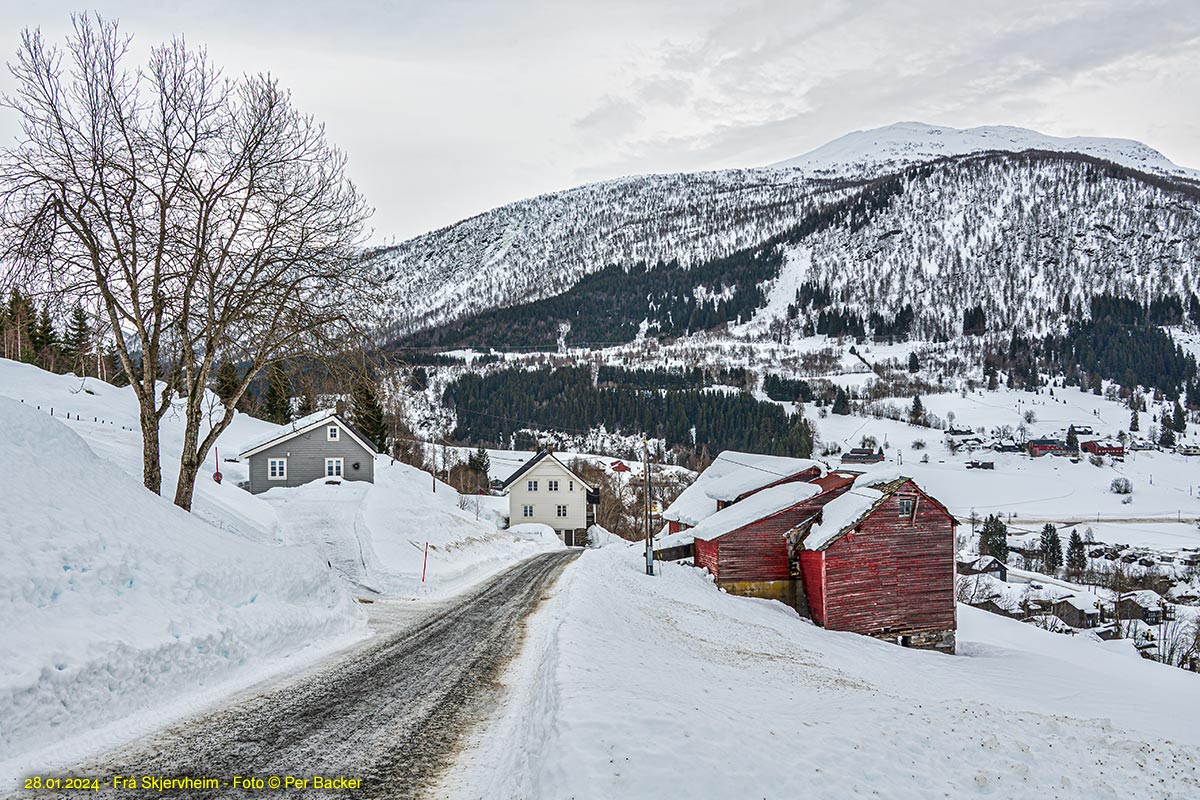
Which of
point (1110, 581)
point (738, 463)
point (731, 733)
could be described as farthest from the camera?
point (1110, 581)

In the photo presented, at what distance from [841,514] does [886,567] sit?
11.5 feet

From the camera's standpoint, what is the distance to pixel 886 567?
36188mm

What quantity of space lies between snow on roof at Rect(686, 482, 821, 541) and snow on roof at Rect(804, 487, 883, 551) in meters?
2.33

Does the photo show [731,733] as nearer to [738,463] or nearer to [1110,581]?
[738,463]

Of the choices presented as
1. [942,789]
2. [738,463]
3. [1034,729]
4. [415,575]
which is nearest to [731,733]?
[942,789]

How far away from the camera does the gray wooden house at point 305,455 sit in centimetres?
4644

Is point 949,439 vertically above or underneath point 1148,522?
above

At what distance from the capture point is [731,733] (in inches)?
361

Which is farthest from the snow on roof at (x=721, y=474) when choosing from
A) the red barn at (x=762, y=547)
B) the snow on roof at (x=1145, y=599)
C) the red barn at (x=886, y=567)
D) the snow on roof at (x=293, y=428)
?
the snow on roof at (x=1145, y=599)

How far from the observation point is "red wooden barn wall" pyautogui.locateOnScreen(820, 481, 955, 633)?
35.3m

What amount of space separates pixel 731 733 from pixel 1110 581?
4535 inches

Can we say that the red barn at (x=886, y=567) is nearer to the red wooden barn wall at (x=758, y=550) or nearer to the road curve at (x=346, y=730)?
the red wooden barn wall at (x=758, y=550)

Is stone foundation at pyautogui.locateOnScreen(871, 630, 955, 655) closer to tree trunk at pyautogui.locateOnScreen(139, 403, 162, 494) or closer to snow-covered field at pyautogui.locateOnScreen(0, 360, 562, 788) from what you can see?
snow-covered field at pyautogui.locateOnScreen(0, 360, 562, 788)

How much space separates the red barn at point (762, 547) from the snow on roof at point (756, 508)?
0.06 m
